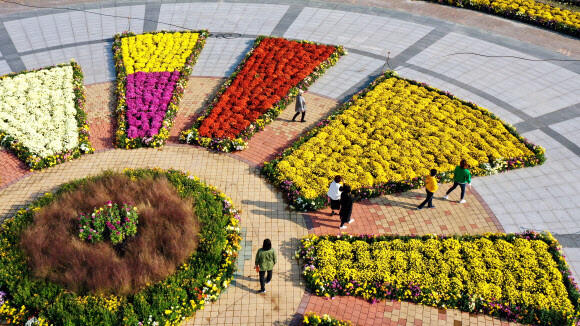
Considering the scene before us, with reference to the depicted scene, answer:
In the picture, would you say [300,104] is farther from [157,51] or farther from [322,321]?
[157,51]

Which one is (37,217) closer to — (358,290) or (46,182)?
(46,182)

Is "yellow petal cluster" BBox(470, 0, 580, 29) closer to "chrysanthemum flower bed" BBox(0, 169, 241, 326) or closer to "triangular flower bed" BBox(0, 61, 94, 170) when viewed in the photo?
"chrysanthemum flower bed" BBox(0, 169, 241, 326)

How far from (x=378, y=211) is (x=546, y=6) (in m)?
20.4

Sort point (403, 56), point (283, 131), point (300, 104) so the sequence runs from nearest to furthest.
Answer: point (300, 104)
point (283, 131)
point (403, 56)

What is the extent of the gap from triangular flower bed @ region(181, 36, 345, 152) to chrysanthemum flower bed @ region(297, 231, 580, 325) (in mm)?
5757

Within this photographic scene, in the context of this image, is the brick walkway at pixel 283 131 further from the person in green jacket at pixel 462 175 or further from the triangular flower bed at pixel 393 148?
the person in green jacket at pixel 462 175

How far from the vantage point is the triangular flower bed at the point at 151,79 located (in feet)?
49.6

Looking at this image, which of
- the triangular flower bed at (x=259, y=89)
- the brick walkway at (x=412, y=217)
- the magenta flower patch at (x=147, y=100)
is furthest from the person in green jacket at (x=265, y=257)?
the magenta flower patch at (x=147, y=100)

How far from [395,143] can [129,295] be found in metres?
9.70

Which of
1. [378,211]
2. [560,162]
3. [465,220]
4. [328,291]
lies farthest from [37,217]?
[560,162]

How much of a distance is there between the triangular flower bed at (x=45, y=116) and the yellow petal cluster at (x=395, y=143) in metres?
7.90

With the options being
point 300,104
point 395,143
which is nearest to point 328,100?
point 300,104

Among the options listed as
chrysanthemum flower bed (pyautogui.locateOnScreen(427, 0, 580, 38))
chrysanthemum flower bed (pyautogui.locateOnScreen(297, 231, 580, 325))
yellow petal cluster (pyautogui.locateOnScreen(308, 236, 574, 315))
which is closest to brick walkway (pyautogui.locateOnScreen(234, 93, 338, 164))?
chrysanthemum flower bed (pyautogui.locateOnScreen(297, 231, 580, 325))

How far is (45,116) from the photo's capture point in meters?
15.8
